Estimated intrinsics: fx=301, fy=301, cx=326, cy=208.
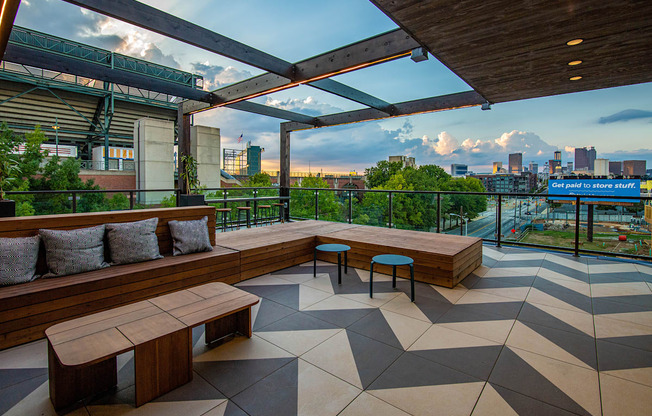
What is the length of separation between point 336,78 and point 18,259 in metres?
5.35

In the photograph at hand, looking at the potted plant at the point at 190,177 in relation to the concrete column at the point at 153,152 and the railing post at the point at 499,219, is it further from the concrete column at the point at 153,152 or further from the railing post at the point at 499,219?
the concrete column at the point at 153,152

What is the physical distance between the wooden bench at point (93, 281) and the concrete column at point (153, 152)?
1177cm

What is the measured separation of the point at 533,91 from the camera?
443cm

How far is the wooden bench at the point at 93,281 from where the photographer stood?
2133 millimetres

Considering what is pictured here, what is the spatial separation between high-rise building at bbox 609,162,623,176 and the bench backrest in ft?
22.7

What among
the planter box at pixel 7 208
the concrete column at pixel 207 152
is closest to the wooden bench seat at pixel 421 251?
the planter box at pixel 7 208

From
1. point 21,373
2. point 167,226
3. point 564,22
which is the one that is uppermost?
point 564,22

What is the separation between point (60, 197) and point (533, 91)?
7.54 meters

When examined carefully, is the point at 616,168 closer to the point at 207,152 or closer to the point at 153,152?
the point at 207,152

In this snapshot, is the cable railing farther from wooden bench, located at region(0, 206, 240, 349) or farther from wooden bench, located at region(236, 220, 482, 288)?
wooden bench, located at region(0, 206, 240, 349)

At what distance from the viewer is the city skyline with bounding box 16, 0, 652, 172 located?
498cm

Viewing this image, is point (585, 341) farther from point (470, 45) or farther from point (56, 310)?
point (56, 310)

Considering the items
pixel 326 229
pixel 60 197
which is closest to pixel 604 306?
pixel 326 229

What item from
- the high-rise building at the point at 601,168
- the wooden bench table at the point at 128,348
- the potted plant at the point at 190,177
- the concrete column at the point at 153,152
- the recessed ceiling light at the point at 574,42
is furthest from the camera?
the concrete column at the point at 153,152
